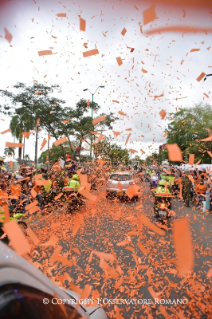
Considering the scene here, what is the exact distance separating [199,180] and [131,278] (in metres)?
8.94

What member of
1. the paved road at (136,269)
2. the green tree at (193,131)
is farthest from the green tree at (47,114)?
the green tree at (193,131)

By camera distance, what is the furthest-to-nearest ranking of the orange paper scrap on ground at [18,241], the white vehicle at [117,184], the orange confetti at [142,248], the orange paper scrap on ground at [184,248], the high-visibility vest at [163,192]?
the white vehicle at [117,184] → the high-visibility vest at [163,192] → the orange confetti at [142,248] → the orange paper scrap on ground at [184,248] → the orange paper scrap on ground at [18,241]

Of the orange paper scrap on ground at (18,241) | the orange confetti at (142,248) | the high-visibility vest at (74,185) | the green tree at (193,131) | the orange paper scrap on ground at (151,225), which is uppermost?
the green tree at (193,131)

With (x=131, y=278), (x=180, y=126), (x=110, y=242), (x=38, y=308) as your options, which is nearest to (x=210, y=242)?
(x=110, y=242)

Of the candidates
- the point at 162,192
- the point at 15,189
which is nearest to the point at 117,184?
the point at 162,192

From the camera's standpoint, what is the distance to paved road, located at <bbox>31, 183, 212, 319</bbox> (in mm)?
3049

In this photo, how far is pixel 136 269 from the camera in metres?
4.06

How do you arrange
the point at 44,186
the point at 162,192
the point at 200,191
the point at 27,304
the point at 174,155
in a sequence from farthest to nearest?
the point at 200,191
the point at 44,186
the point at 162,192
the point at 174,155
the point at 27,304

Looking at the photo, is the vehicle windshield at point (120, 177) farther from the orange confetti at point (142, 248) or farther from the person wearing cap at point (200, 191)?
the orange confetti at point (142, 248)

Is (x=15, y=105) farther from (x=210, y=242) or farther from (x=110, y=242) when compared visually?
(x=210, y=242)

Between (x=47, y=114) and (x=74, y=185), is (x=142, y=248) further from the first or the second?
(x=47, y=114)

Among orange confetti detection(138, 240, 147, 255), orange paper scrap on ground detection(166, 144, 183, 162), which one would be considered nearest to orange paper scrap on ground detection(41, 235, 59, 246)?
orange confetti detection(138, 240, 147, 255)

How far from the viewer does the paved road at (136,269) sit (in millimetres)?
3049

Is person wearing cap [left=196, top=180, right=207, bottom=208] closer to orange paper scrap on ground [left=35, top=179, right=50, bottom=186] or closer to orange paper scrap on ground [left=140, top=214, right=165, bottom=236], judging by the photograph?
orange paper scrap on ground [left=140, top=214, right=165, bottom=236]
